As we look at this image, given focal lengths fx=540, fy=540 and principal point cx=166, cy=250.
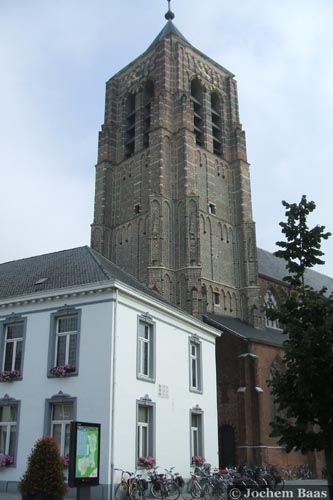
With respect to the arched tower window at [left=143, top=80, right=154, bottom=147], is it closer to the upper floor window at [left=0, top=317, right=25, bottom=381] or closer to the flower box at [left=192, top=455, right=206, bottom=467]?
the upper floor window at [left=0, top=317, right=25, bottom=381]

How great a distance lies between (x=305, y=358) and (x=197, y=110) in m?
37.9

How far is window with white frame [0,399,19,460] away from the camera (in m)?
18.0

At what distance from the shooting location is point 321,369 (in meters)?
12.0

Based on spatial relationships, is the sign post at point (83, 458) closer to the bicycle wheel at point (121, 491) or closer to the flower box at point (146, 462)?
the bicycle wheel at point (121, 491)

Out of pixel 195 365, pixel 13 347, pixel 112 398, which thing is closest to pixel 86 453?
pixel 112 398

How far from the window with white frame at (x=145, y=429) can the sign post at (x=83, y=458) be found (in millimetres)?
5756

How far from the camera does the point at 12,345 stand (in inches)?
769

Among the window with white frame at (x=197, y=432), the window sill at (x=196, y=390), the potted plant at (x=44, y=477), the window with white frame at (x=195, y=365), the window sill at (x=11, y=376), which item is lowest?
the potted plant at (x=44, y=477)

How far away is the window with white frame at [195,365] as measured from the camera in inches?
882

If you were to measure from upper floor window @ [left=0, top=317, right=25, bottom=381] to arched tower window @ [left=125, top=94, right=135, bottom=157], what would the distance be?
2795 centimetres

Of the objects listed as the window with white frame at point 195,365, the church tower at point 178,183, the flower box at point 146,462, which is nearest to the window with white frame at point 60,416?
the flower box at point 146,462

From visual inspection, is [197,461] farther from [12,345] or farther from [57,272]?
[57,272]

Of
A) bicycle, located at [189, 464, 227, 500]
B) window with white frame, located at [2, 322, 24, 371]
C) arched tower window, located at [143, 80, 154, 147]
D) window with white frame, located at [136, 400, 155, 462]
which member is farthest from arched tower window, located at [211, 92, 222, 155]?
bicycle, located at [189, 464, 227, 500]

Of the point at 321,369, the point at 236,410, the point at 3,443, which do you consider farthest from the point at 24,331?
the point at 236,410
